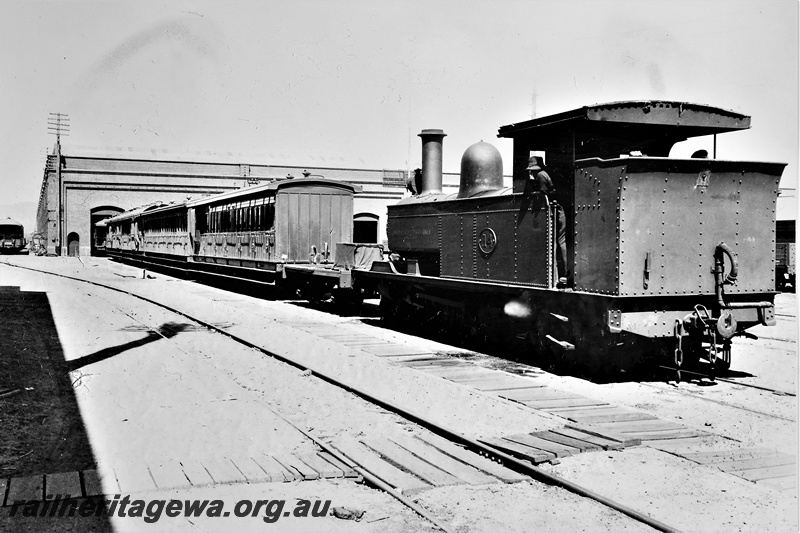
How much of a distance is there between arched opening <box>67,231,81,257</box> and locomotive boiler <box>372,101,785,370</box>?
142ft

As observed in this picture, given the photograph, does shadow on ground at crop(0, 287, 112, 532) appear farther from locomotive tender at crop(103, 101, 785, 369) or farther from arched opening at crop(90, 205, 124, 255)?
arched opening at crop(90, 205, 124, 255)

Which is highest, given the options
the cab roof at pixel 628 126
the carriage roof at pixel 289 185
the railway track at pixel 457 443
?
the carriage roof at pixel 289 185

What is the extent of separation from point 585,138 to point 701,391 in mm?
3137

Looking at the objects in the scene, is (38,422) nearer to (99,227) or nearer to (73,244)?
(73,244)

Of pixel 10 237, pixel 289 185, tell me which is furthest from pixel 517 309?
pixel 10 237

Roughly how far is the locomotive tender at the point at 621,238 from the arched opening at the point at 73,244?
139 ft

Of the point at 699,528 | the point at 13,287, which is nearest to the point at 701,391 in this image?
the point at 699,528

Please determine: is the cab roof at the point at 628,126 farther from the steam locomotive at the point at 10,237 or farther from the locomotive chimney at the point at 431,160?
the steam locomotive at the point at 10,237

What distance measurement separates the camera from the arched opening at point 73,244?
4653cm

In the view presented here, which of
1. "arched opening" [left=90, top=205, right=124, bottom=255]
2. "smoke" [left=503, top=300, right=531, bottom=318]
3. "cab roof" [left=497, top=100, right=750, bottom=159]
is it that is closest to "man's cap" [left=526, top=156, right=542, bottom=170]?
"cab roof" [left=497, top=100, right=750, bottom=159]

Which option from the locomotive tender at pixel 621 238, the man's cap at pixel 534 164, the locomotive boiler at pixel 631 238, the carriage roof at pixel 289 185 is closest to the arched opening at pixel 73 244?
the carriage roof at pixel 289 185

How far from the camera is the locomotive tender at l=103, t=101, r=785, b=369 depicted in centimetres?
757

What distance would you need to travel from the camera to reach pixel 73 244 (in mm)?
47125

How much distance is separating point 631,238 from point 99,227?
4925cm
